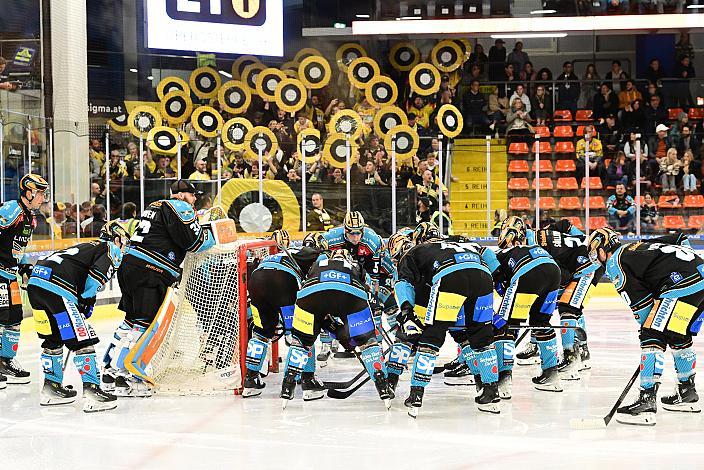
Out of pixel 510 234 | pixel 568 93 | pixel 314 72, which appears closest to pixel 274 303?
pixel 510 234

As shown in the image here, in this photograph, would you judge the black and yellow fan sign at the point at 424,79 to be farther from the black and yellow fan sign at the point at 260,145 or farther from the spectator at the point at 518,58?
the black and yellow fan sign at the point at 260,145

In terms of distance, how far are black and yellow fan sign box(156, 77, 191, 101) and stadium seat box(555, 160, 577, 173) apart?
610 centimetres

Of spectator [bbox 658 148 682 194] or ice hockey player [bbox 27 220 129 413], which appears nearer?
ice hockey player [bbox 27 220 129 413]

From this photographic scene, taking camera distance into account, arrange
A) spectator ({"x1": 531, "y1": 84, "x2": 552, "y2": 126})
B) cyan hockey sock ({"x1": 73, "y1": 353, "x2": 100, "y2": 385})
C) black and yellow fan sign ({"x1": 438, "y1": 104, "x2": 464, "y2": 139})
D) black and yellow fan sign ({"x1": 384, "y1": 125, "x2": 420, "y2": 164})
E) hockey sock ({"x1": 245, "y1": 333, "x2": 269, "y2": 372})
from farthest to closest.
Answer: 1. spectator ({"x1": 531, "y1": 84, "x2": 552, "y2": 126})
2. black and yellow fan sign ({"x1": 438, "y1": 104, "x2": 464, "y2": 139})
3. black and yellow fan sign ({"x1": 384, "y1": 125, "x2": 420, "y2": 164})
4. hockey sock ({"x1": 245, "y1": 333, "x2": 269, "y2": 372})
5. cyan hockey sock ({"x1": 73, "y1": 353, "x2": 100, "y2": 385})

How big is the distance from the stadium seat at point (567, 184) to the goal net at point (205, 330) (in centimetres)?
624

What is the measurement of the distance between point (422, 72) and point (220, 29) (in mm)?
3190

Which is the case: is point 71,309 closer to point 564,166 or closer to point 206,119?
point 564,166

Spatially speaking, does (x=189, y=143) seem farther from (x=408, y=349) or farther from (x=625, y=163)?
(x=408, y=349)

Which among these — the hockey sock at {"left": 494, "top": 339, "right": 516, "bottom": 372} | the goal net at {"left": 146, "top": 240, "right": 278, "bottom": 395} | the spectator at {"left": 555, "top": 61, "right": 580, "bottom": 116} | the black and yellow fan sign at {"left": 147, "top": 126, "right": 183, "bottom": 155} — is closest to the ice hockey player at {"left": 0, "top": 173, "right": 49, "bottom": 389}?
the goal net at {"left": 146, "top": 240, "right": 278, "bottom": 395}

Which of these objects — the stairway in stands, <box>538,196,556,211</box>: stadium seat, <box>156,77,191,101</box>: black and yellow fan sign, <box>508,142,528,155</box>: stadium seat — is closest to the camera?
the stairway in stands

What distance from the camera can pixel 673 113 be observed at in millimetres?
14906

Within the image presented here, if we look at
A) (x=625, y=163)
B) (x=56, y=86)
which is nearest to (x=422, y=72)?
(x=625, y=163)

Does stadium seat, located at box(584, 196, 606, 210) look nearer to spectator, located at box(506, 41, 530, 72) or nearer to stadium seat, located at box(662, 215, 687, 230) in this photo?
stadium seat, located at box(662, 215, 687, 230)

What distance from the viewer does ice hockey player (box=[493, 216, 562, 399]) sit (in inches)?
231
